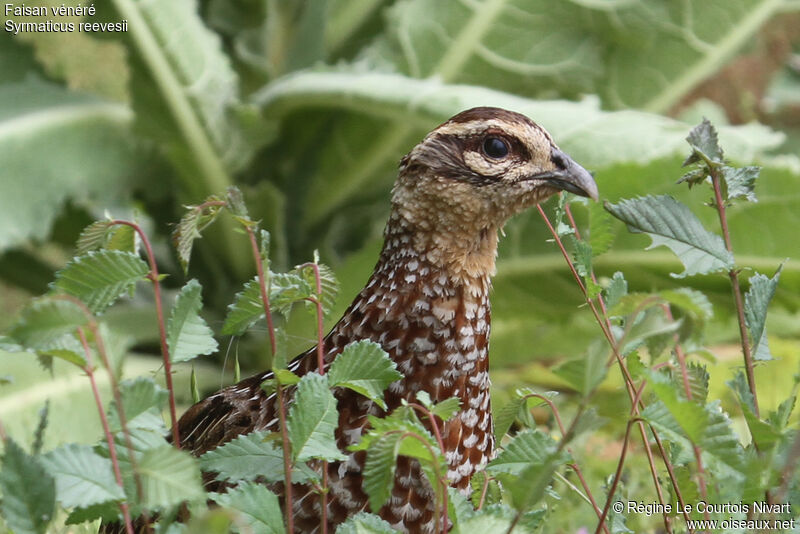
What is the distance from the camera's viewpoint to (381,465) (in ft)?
3.50

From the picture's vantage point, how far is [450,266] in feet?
5.19

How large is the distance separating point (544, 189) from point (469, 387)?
34 centimetres

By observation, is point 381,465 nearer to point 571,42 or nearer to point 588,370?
point 588,370

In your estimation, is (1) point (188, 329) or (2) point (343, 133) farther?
(2) point (343, 133)

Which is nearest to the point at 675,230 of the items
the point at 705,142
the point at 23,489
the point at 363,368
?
the point at 705,142

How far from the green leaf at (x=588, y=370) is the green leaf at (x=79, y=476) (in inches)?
17.8

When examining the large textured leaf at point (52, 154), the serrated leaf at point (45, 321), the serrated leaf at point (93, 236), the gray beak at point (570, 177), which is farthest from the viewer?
the large textured leaf at point (52, 154)

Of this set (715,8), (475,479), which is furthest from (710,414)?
(715,8)

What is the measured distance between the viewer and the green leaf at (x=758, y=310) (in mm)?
1301

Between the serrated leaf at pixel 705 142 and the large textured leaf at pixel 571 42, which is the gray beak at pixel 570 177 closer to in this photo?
the serrated leaf at pixel 705 142

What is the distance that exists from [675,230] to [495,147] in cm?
41

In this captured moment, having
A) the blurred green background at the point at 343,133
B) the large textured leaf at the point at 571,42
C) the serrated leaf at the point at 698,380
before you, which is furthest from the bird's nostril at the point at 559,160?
the large textured leaf at the point at 571,42

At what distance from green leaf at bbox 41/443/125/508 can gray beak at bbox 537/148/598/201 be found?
2.70 feet

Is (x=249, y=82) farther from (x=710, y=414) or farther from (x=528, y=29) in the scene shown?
(x=710, y=414)
